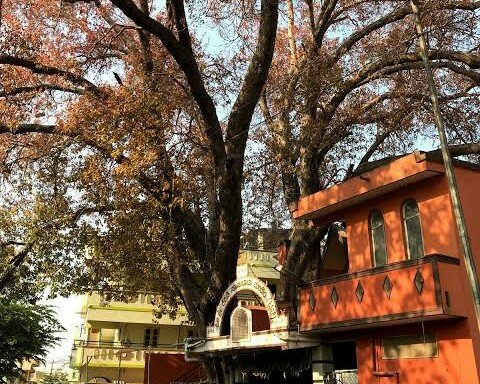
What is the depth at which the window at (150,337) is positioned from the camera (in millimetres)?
36934

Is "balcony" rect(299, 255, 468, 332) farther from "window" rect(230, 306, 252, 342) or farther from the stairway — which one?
the stairway

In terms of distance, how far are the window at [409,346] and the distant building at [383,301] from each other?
0.7 inches

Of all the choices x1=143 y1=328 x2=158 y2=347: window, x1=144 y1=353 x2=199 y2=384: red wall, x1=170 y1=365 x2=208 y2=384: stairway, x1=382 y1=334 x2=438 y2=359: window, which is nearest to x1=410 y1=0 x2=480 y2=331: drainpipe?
x1=382 y1=334 x2=438 y2=359: window

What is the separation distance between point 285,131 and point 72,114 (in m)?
5.40

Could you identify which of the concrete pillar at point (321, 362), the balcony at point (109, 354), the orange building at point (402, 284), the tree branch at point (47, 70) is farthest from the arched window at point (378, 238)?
the balcony at point (109, 354)

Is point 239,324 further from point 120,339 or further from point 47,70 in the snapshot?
point 120,339

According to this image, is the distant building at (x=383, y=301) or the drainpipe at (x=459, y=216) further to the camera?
the distant building at (x=383, y=301)

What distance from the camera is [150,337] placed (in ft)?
122

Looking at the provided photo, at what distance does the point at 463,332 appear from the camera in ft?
32.3

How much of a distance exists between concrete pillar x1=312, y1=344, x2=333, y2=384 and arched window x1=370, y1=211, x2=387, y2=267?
2277mm

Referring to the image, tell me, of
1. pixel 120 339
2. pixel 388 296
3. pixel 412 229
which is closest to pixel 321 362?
pixel 388 296

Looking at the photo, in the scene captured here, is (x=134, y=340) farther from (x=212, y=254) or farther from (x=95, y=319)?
(x=212, y=254)

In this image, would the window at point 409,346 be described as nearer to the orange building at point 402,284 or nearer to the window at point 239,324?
the orange building at point 402,284

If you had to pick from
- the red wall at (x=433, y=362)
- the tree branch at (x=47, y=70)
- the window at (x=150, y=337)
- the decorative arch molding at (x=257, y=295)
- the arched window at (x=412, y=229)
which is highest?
the tree branch at (x=47, y=70)
